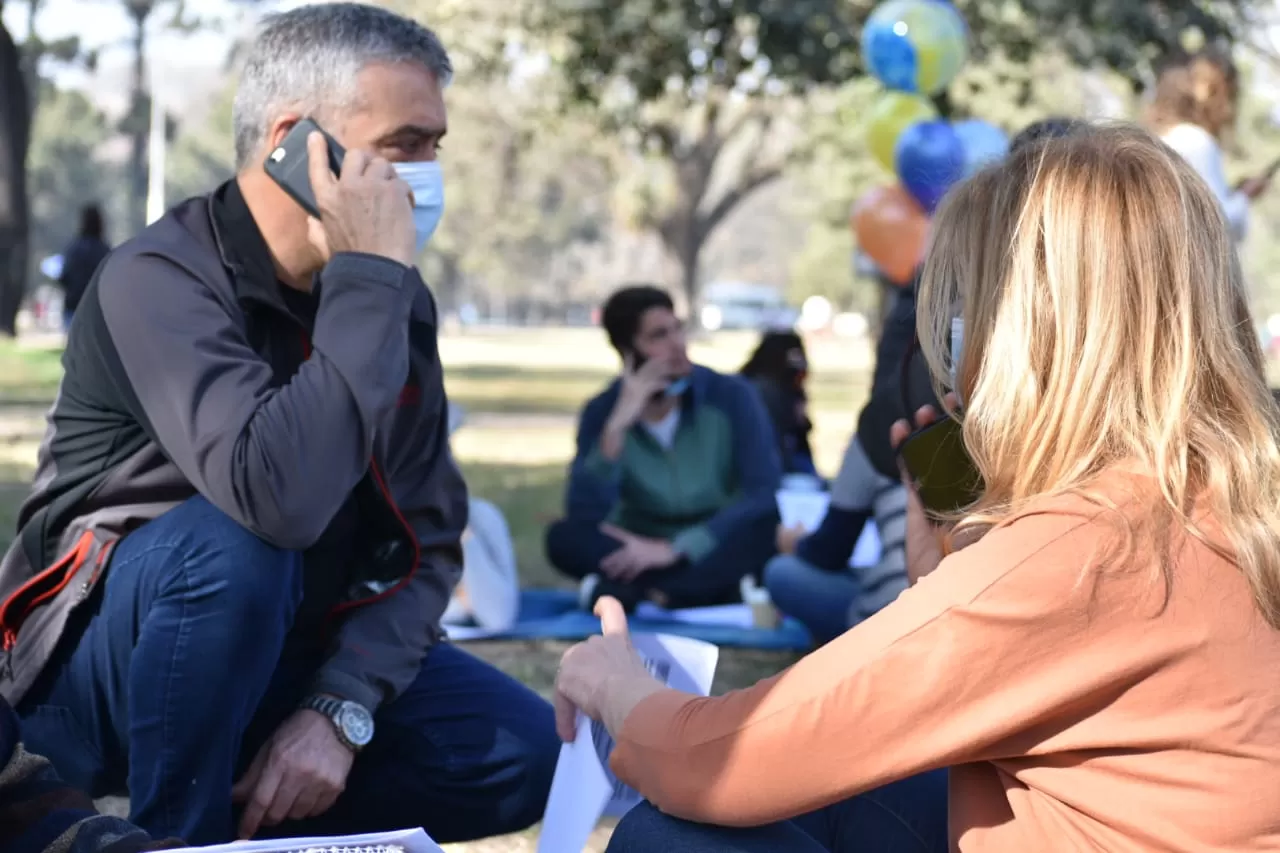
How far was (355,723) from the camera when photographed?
2.61m

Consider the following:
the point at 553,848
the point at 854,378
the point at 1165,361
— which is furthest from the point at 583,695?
the point at 854,378

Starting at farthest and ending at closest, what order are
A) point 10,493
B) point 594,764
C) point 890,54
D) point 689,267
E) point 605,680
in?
1. point 689,267
2. point 10,493
3. point 890,54
4. point 594,764
5. point 605,680

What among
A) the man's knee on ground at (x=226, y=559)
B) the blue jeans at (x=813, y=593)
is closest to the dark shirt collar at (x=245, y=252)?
the man's knee on ground at (x=226, y=559)

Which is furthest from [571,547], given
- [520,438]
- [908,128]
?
[520,438]

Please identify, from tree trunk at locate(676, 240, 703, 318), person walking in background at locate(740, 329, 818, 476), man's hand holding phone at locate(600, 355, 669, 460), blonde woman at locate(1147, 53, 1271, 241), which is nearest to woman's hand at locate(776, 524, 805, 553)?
man's hand holding phone at locate(600, 355, 669, 460)

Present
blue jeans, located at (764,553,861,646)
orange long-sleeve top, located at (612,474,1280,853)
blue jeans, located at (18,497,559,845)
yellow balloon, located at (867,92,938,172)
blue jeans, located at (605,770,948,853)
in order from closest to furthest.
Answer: orange long-sleeve top, located at (612,474,1280,853) → blue jeans, located at (605,770,948,853) → blue jeans, located at (18,497,559,845) → blue jeans, located at (764,553,861,646) → yellow balloon, located at (867,92,938,172)

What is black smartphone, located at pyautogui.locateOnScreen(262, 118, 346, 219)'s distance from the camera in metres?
2.63

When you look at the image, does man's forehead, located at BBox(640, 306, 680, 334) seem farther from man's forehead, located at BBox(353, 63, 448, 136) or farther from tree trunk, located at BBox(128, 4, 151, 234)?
tree trunk, located at BBox(128, 4, 151, 234)

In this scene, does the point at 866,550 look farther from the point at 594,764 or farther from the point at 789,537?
the point at 594,764

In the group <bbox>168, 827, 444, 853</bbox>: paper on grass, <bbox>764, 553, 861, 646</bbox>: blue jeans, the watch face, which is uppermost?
<bbox>168, 827, 444, 853</bbox>: paper on grass

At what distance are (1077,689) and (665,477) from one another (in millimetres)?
4535

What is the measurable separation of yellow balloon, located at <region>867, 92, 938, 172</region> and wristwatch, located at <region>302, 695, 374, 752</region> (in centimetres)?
549

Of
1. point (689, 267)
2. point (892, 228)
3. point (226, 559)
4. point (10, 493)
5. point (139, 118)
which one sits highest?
point (226, 559)

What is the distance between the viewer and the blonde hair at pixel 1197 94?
5377mm
